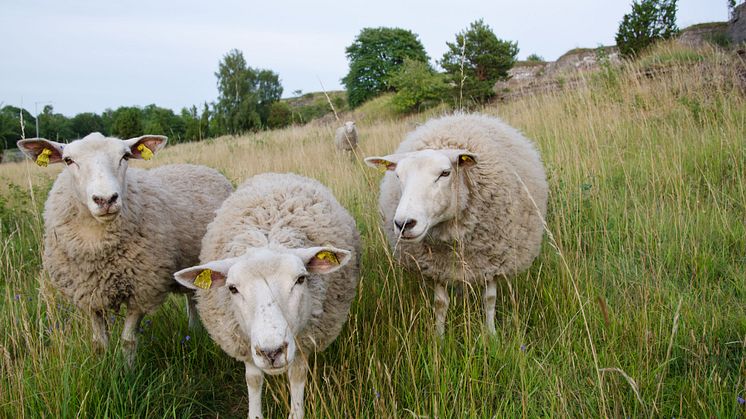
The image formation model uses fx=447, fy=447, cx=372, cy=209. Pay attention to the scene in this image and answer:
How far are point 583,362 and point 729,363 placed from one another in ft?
2.21

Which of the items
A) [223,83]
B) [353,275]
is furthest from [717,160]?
[223,83]

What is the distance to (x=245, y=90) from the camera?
42688mm

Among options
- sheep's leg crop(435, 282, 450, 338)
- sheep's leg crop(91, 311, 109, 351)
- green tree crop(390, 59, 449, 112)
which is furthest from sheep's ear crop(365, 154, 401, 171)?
green tree crop(390, 59, 449, 112)

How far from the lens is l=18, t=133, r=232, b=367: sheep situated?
2928mm

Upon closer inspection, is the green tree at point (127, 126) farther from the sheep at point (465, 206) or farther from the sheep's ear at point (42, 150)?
the sheep at point (465, 206)

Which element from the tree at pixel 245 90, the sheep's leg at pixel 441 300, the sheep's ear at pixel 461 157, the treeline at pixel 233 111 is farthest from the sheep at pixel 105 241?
the tree at pixel 245 90

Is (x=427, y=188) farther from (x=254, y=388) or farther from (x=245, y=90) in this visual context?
(x=245, y=90)

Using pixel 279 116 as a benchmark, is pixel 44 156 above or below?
below

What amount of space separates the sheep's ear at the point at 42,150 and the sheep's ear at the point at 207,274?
1.69m

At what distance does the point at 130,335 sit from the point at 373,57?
42.2m

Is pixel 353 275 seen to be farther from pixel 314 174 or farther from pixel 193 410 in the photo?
pixel 314 174

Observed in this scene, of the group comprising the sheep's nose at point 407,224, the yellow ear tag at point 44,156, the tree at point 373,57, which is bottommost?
the sheep's nose at point 407,224

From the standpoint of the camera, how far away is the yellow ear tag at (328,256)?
2.24 m

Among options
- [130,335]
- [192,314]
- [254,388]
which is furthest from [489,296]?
[130,335]
